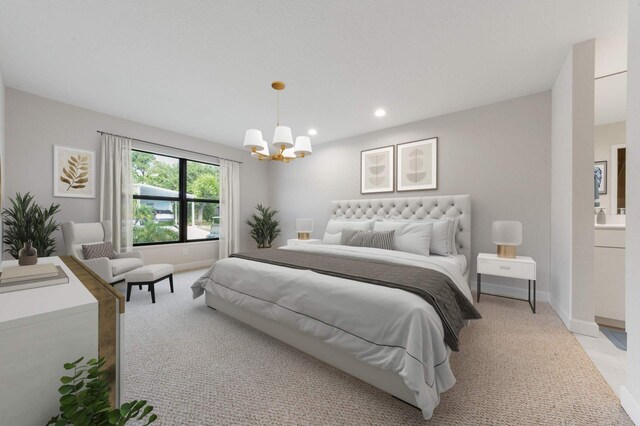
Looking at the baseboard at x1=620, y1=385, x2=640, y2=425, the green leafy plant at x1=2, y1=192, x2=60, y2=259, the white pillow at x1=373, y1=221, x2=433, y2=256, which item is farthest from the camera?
the white pillow at x1=373, y1=221, x2=433, y2=256

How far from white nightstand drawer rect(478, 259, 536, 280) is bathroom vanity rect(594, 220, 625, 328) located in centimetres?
69

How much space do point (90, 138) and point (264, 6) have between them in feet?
11.8

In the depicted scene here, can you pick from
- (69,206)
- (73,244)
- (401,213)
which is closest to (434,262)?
(401,213)

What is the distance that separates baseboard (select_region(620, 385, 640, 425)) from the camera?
1302mm

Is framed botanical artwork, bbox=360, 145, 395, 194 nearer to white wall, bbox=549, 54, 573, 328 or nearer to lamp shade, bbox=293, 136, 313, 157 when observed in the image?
lamp shade, bbox=293, 136, 313, 157

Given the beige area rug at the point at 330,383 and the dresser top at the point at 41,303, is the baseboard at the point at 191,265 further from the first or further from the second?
the dresser top at the point at 41,303

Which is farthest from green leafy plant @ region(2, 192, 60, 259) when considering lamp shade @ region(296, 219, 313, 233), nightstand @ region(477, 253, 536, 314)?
nightstand @ region(477, 253, 536, 314)

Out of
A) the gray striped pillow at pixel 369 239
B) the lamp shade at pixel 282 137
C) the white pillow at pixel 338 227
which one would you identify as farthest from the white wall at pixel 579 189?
the lamp shade at pixel 282 137

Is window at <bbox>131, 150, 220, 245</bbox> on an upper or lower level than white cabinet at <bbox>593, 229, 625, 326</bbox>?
upper

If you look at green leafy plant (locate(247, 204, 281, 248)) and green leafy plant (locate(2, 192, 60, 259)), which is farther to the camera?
green leafy plant (locate(247, 204, 281, 248))

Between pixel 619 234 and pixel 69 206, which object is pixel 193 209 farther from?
pixel 619 234

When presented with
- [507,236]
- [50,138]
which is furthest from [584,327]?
[50,138]

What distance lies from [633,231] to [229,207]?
550 cm

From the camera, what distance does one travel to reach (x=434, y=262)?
240cm
